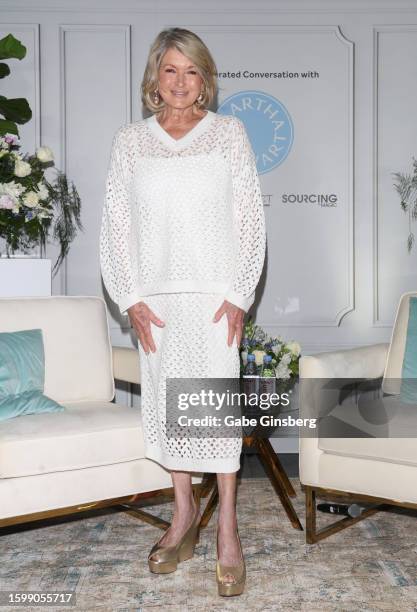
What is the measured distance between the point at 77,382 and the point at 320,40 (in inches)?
105

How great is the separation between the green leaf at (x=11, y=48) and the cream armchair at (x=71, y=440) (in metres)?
1.57

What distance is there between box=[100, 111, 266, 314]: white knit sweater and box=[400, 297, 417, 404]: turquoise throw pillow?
0.96 m

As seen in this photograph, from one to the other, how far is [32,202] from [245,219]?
171cm

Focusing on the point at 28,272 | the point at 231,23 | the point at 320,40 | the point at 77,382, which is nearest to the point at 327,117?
the point at 320,40

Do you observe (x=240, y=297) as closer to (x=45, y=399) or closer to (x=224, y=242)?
(x=224, y=242)

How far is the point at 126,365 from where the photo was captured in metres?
3.47

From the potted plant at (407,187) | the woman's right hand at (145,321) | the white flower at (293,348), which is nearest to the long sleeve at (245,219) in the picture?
the woman's right hand at (145,321)

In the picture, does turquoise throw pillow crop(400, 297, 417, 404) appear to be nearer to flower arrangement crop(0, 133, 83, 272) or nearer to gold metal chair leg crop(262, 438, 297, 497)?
gold metal chair leg crop(262, 438, 297, 497)

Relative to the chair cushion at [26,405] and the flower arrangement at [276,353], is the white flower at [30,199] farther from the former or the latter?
the flower arrangement at [276,353]

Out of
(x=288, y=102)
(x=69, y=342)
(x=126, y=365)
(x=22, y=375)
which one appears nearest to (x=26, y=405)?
(x=22, y=375)

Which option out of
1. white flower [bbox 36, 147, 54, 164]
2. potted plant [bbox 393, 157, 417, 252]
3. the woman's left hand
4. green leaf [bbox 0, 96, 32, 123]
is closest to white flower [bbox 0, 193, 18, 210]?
white flower [bbox 36, 147, 54, 164]

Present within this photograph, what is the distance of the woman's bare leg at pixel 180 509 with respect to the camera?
262cm

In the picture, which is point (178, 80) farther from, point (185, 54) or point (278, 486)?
point (278, 486)

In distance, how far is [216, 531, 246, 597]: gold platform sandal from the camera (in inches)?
93.7
